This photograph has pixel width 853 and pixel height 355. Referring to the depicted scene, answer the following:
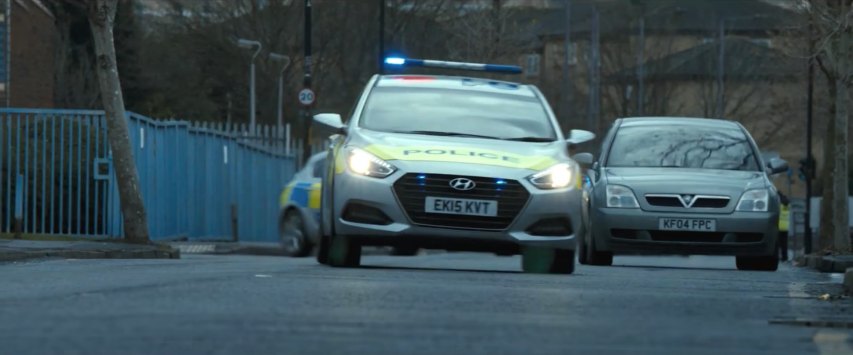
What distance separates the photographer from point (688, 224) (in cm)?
1652

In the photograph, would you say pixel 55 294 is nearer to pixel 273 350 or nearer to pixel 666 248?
pixel 273 350

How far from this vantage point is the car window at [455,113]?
14.1m

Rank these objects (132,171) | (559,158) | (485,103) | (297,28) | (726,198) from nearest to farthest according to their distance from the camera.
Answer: (559,158)
(485,103)
(726,198)
(132,171)
(297,28)

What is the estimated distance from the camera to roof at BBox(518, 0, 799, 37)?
7719 centimetres

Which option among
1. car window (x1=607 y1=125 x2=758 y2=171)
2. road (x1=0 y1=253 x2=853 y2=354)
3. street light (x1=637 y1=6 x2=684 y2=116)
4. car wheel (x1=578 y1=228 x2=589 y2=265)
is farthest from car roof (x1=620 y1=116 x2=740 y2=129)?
street light (x1=637 y1=6 x2=684 y2=116)

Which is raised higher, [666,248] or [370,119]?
[370,119]

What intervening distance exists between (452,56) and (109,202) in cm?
2336

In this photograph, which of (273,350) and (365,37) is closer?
(273,350)

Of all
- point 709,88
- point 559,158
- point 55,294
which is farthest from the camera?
point 709,88

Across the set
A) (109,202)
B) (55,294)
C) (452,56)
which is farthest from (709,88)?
(55,294)

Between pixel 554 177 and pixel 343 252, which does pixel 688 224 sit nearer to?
pixel 554 177

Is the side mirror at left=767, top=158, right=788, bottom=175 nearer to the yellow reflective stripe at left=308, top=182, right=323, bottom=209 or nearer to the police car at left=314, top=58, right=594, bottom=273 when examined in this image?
the police car at left=314, top=58, right=594, bottom=273

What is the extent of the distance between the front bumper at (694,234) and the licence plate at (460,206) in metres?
3.73

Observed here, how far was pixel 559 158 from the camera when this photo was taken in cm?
1353
